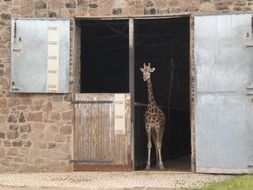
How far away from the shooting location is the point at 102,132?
13.2m

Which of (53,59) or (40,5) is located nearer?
(53,59)

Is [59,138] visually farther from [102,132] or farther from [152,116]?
[152,116]

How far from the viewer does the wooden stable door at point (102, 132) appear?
13086 millimetres

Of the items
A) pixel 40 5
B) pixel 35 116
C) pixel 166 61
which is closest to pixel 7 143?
pixel 35 116

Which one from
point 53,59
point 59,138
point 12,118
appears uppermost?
point 53,59

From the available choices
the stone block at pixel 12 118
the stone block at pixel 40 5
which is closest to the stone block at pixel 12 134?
the stone block at pixel 12 118

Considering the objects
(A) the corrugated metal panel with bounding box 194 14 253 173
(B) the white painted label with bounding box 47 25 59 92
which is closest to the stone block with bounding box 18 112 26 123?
(B) the white painted label with bounding box 47 25 59 92

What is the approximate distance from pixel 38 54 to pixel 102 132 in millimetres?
2358

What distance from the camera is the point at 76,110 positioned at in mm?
13242

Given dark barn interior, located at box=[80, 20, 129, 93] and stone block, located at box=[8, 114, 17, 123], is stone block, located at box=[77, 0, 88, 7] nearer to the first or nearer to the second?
stone block, located at box=[8, 114, 17, 123]

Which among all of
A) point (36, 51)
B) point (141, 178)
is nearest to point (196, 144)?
point (141, 178)

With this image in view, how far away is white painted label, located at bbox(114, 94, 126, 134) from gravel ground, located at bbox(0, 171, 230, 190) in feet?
3.33

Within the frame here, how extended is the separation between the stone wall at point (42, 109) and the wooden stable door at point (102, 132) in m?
0.24

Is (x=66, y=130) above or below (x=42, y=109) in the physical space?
below
